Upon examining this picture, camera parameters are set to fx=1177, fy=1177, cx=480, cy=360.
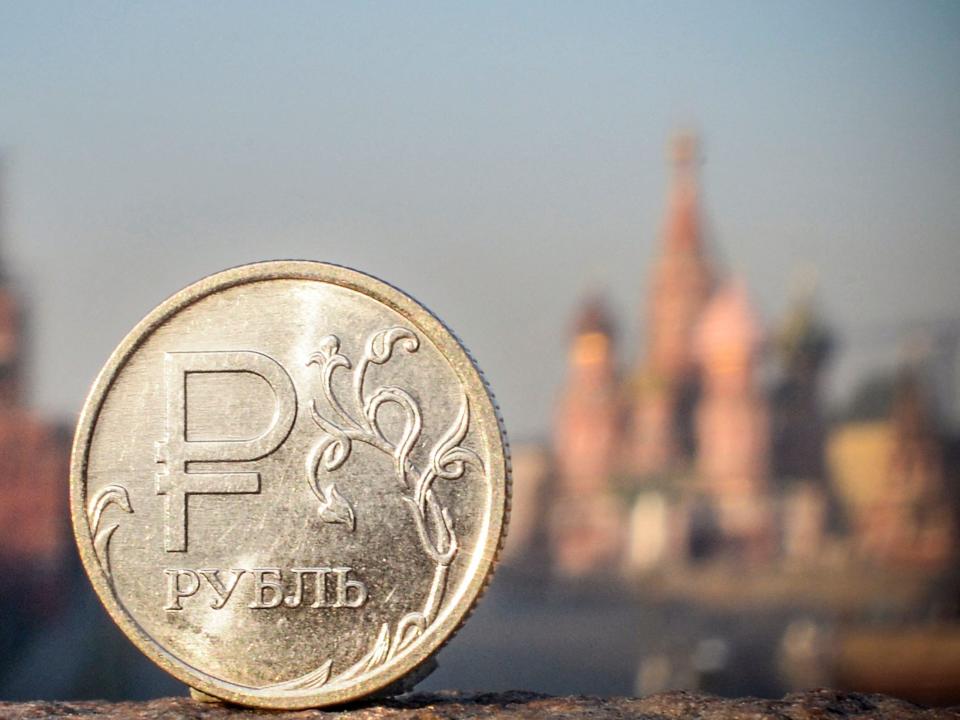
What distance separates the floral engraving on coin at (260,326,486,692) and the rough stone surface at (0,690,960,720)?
14cm

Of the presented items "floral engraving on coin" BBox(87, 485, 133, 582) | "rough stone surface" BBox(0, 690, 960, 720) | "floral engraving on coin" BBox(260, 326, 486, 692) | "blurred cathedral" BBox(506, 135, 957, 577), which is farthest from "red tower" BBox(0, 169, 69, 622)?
"floral engraving on coin" BBox(260, 326, 486, 692)

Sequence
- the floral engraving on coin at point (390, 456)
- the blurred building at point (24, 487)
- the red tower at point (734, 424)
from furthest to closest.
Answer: the red tower at point (734, 424), the blurred building at point (24, 487), the floral engraving on coin at point (390, 456)

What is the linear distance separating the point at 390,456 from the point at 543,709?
77 centimetres

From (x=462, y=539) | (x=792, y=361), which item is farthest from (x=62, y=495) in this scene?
(x=462, y=539)

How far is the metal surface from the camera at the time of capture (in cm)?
289

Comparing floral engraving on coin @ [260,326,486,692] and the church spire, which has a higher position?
the church spire

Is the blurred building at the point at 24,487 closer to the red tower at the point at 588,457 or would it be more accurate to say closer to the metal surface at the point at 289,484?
the red tower at the point at 588,457

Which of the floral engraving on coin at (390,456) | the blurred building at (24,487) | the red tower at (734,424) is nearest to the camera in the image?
the floral engraving on coin at (390,456)

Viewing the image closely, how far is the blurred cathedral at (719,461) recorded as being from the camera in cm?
3603

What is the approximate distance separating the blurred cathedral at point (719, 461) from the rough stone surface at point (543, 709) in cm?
3230

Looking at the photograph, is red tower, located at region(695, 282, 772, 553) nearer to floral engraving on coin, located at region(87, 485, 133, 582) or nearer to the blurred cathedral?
the blurred cathedral

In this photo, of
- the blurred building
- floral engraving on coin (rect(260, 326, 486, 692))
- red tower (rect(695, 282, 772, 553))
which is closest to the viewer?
floral engraving on coin (rect(260, 326, 486, 692))

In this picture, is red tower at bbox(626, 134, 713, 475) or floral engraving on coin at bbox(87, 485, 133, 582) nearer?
floral engraving on coin at bbox(87, 485, 133, 582)

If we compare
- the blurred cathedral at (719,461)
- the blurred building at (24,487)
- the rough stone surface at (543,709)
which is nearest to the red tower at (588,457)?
the blurred cathedral at (719,461)
